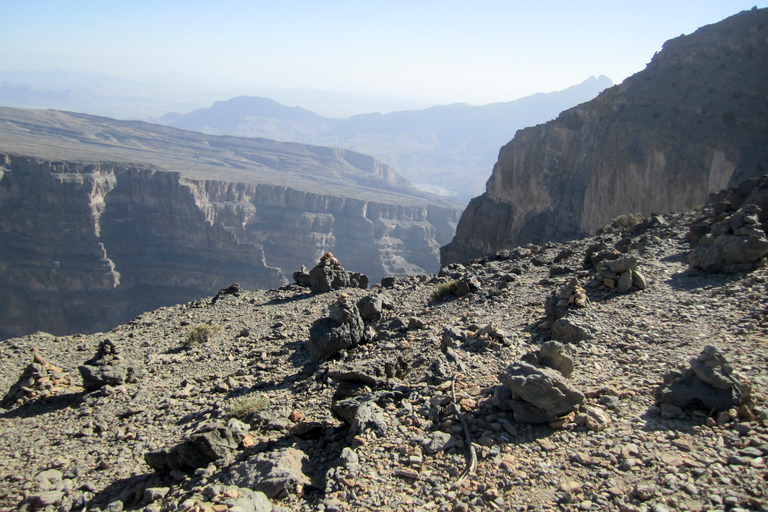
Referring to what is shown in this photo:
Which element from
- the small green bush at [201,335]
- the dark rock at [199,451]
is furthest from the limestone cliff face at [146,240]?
the dark rock at [199,451]

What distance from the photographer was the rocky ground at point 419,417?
3.98 meters

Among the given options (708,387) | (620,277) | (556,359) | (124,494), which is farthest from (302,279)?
(708,387)

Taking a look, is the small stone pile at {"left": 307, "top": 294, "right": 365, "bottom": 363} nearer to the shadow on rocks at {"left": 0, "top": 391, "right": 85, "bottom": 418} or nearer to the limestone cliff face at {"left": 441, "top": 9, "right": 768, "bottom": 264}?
the shadow on rocks at {"left": 0, "top": 391, "right": 85, "bottom": 418}

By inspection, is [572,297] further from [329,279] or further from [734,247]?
[329,279]

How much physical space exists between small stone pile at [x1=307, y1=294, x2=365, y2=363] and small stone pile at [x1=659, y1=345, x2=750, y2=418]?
5.02m

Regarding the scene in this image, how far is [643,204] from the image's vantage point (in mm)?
25859

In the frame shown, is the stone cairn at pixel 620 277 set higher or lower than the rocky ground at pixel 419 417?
higher

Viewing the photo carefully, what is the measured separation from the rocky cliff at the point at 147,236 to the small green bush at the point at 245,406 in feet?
201

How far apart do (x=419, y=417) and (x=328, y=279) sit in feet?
32.6

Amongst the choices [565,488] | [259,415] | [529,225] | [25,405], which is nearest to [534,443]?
[565,488]

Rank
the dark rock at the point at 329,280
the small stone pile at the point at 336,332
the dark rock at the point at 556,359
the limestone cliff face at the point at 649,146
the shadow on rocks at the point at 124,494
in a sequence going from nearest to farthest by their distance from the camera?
the shadow on rocks at the point at 124,494
the dark rock at the point at 556,359
the small stone pile at the point at 336,332
the dark rock at the point at 329,280
the limestone cliff face at the point at 649,146

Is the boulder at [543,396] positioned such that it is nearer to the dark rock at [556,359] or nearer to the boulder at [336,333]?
the dark rock at [556,359]

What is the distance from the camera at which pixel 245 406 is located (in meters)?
6.40

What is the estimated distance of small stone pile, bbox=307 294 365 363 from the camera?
8492mm
